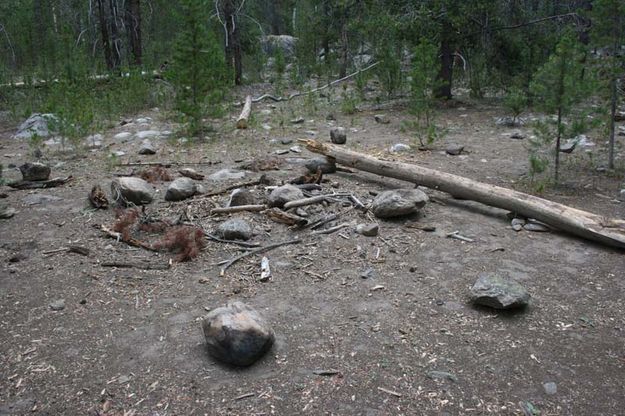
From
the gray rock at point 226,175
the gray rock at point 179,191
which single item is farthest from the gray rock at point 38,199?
the gray rock at point 226,175

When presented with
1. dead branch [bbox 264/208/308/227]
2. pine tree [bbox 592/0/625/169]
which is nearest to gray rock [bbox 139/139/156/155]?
dead branch [bbox 264/208/308/227]

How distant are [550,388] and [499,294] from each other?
78 cm

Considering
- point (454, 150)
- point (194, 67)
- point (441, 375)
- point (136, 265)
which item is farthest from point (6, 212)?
point (454, 150)

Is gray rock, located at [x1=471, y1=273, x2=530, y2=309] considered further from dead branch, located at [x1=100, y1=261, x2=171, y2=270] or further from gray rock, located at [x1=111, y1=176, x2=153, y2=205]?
gray rock, located at [x1=111, y1=176, x2=153, y2=205]

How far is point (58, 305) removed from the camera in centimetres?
363

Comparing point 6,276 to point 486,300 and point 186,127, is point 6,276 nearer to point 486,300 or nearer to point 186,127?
point 486,300

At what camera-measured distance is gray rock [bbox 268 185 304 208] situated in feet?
17.0

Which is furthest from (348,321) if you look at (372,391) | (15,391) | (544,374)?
(15,391)

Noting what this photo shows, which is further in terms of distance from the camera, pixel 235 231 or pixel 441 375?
pixel 235 231

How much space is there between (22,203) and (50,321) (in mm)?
2648

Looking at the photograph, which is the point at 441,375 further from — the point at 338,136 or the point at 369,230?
the point at 338,136

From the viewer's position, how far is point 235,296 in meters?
3.79

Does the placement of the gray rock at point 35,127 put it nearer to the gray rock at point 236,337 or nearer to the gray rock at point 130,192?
the gray rock at point 130,192

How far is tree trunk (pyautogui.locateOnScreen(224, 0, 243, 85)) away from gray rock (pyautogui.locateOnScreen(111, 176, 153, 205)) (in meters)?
8.60
